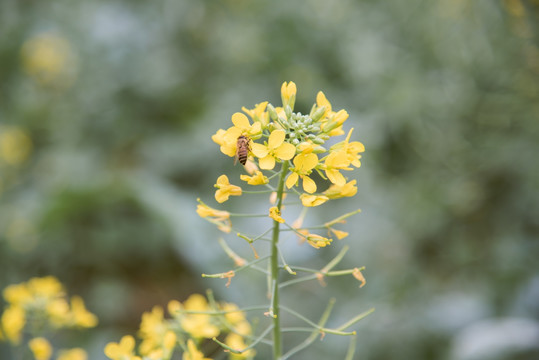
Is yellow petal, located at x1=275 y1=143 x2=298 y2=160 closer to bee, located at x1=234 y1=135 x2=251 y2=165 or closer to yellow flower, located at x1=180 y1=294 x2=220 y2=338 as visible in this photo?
bee, located at x1=234 y1=135 x2=251 y2=165

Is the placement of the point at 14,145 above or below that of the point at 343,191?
above

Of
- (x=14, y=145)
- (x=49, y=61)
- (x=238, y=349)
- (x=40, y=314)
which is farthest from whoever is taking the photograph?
(x=49, y=61)

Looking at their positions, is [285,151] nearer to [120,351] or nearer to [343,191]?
[343,191]

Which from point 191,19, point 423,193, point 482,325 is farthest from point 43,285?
point 191,19

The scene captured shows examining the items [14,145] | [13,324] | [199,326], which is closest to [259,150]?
[199,326]

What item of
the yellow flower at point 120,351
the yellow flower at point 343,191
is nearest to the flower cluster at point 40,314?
the yellow flower at point 120,351

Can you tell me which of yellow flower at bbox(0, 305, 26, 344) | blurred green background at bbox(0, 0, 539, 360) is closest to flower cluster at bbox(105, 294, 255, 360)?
yellow flower at bbox(0, 305, 26, 344)

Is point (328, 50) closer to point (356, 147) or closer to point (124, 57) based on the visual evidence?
point (124, 57)
